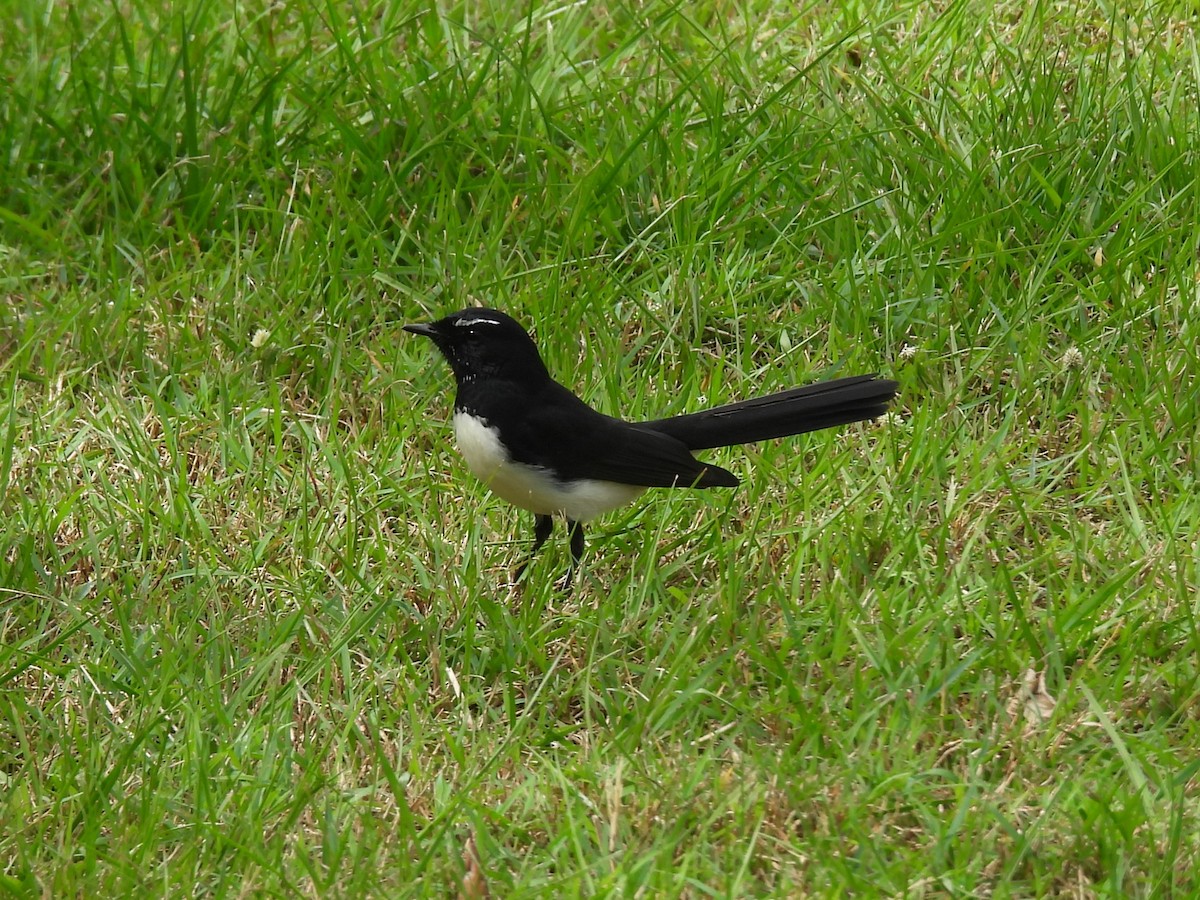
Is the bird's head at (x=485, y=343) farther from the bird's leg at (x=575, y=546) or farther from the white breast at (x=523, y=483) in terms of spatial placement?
the bird's leg at (x=575, y=546)

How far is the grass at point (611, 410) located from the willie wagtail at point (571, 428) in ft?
0.73

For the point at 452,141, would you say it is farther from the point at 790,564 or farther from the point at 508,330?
the point at 790,564

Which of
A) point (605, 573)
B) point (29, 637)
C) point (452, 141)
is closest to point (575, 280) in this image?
point (452, 141)

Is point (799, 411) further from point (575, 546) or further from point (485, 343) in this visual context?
point (485, 343)

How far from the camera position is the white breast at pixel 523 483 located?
16.5 ft

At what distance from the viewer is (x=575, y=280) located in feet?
20.4

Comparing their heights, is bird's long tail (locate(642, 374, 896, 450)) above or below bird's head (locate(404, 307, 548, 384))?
below

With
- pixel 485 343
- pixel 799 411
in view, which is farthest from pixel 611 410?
pixel 799 411

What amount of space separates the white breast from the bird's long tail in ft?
1.08

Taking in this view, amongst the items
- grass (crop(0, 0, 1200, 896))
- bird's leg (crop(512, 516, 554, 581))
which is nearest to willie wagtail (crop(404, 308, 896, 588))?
bird's leg (crop(512, 516, 554, 581))

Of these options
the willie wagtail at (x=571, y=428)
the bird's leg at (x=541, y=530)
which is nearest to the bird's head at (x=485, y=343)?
the willie wagtail at (x=571, y=428)

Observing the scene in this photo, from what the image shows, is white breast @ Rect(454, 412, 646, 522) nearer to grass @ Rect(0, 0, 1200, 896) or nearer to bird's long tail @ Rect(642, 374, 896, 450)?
grass @ Rect(0, 0, 1200, 896)

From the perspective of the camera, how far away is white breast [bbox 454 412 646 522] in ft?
16.5

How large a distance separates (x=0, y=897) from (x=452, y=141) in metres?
3.70
